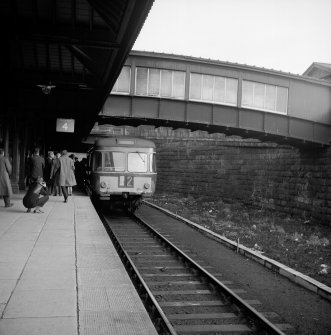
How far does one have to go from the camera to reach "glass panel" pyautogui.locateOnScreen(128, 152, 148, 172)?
14.7 metres

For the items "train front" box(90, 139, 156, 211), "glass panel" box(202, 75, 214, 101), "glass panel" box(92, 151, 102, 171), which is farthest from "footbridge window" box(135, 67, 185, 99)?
"glass panel" box(92, 151, 102, 171)

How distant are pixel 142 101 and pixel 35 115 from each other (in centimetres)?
528

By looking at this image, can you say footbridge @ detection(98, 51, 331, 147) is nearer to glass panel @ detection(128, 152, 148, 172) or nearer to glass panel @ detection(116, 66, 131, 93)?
glass panel @ detection(116, 66, 131, 93)

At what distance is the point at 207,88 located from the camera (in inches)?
763

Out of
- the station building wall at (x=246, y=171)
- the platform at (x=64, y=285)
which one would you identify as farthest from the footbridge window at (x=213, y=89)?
the platform at (x=64, y=285)

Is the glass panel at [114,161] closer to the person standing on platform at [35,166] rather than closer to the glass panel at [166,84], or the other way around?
the person standing on platform at [35,166]

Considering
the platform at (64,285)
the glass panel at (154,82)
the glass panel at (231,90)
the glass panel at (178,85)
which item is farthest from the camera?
the glass panel at (231,90)

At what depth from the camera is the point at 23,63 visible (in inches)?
449

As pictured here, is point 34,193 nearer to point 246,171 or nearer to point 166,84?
point 166,84

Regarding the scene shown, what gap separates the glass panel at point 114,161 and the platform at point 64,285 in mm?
5475

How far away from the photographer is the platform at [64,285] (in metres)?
3.83

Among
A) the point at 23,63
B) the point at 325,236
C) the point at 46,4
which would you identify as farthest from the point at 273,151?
the point at 46,4

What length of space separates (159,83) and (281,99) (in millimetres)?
6314

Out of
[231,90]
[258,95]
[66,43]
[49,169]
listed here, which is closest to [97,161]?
[49,169]
